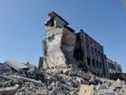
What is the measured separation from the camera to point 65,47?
34.9m

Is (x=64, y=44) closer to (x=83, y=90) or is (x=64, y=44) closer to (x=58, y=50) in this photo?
(x=58, y=50)

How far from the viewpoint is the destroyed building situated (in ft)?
111

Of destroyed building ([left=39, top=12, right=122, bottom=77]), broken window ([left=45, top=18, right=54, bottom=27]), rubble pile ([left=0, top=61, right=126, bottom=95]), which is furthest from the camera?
broken window ([left=45, top=18, right=54, bottom=27])

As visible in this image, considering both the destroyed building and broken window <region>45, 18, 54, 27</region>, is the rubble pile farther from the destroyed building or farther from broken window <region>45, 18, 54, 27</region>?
broken window <region>45, 18, 54, 27</region>

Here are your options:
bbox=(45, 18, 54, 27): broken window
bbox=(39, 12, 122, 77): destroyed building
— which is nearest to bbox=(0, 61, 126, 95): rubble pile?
bbox=(39, 12, 122, 77): destroyed building

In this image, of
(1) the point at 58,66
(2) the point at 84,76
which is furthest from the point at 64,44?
(2) the point at 84,76

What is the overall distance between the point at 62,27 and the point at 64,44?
2.43 meters

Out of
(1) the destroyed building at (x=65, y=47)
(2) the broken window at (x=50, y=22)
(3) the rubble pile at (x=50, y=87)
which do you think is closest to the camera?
(3) the rubble pile at (x=50, y=87)

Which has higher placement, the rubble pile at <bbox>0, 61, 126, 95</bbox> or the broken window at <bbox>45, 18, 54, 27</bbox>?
the broken window at <bbox>45, 18, 54, 27</bbox>

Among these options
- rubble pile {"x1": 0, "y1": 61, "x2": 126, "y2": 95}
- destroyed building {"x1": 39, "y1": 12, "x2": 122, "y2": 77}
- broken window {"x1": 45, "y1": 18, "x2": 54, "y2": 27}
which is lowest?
rubble pile {"x1": 0, "y1": 61, "x2": 126, "y2": 95}

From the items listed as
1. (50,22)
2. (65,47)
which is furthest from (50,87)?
(50,22)

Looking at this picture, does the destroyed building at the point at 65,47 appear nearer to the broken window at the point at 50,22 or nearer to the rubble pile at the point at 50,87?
the broken window at the point at 50,22

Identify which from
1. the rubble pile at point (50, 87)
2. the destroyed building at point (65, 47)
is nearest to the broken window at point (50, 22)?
the destroyed building at point (65, 47)

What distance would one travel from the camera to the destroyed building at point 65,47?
33.9 metres
